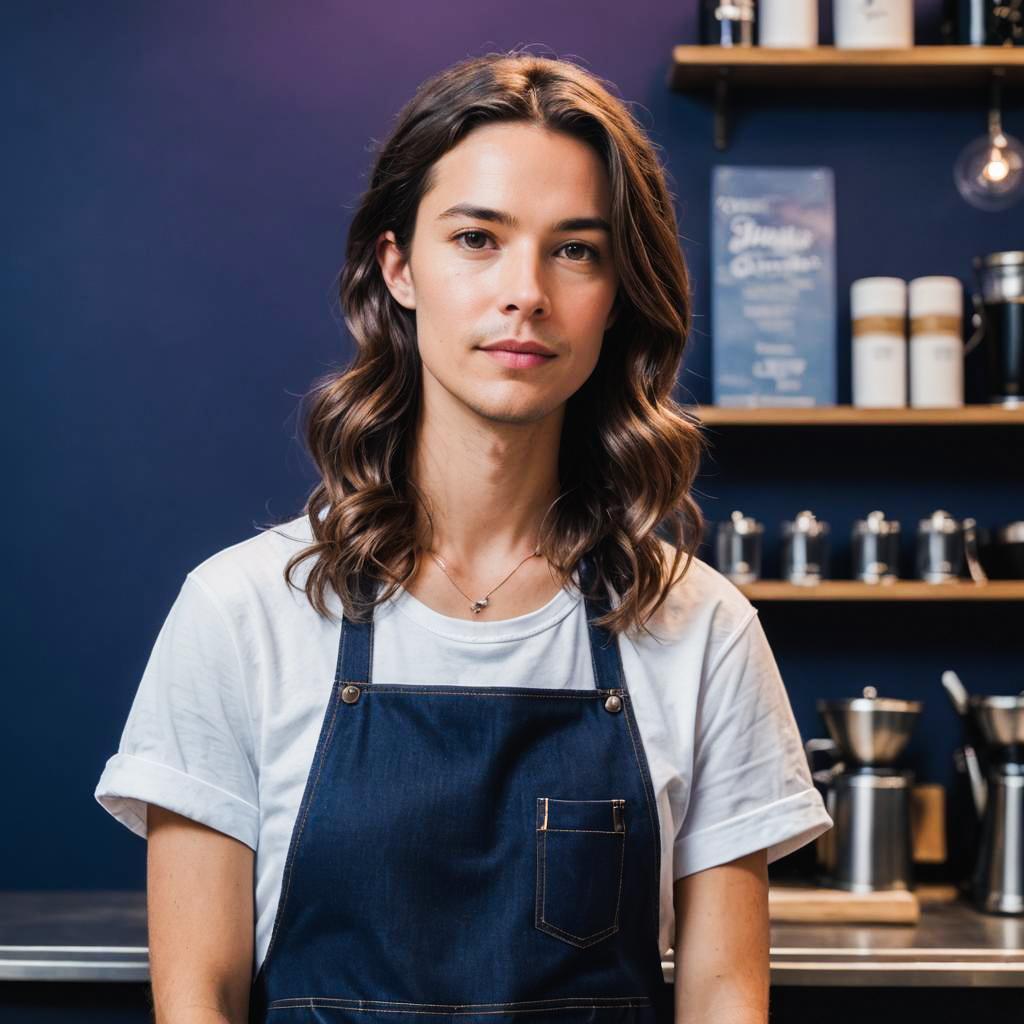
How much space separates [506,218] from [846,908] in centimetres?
159

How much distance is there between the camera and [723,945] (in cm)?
157

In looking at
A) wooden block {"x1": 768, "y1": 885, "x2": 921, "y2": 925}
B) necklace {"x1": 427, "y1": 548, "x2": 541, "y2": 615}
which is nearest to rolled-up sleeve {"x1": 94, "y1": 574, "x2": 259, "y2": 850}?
necklace {"x1": 427, "y1": 548, "x2": 541, "y2": 615}

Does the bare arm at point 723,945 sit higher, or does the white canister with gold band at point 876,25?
the white canister with gold band at point 876,25

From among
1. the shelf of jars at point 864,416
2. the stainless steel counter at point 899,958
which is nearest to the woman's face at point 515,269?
the stainless steel counter at point 899,958

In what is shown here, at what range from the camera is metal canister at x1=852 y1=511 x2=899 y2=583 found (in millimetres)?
2818

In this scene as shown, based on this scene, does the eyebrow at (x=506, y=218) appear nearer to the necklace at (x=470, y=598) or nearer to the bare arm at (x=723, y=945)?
the necklace at (x=470, y=598)

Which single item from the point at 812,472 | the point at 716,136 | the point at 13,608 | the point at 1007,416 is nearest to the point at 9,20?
the point at 13,608

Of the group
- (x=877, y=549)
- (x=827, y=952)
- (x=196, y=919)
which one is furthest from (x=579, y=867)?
(x=877, y=549)

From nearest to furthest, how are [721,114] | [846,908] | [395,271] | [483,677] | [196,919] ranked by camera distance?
[196,919]
[483,677]
[395,271]
[846,908]
[721,114]

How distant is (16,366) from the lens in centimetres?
293

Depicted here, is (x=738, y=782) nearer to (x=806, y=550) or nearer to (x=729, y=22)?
(x=806, y=550)

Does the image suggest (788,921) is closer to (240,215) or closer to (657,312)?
(657,312)

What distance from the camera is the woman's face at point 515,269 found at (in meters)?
1.50

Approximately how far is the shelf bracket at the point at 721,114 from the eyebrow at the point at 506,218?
146 cm
